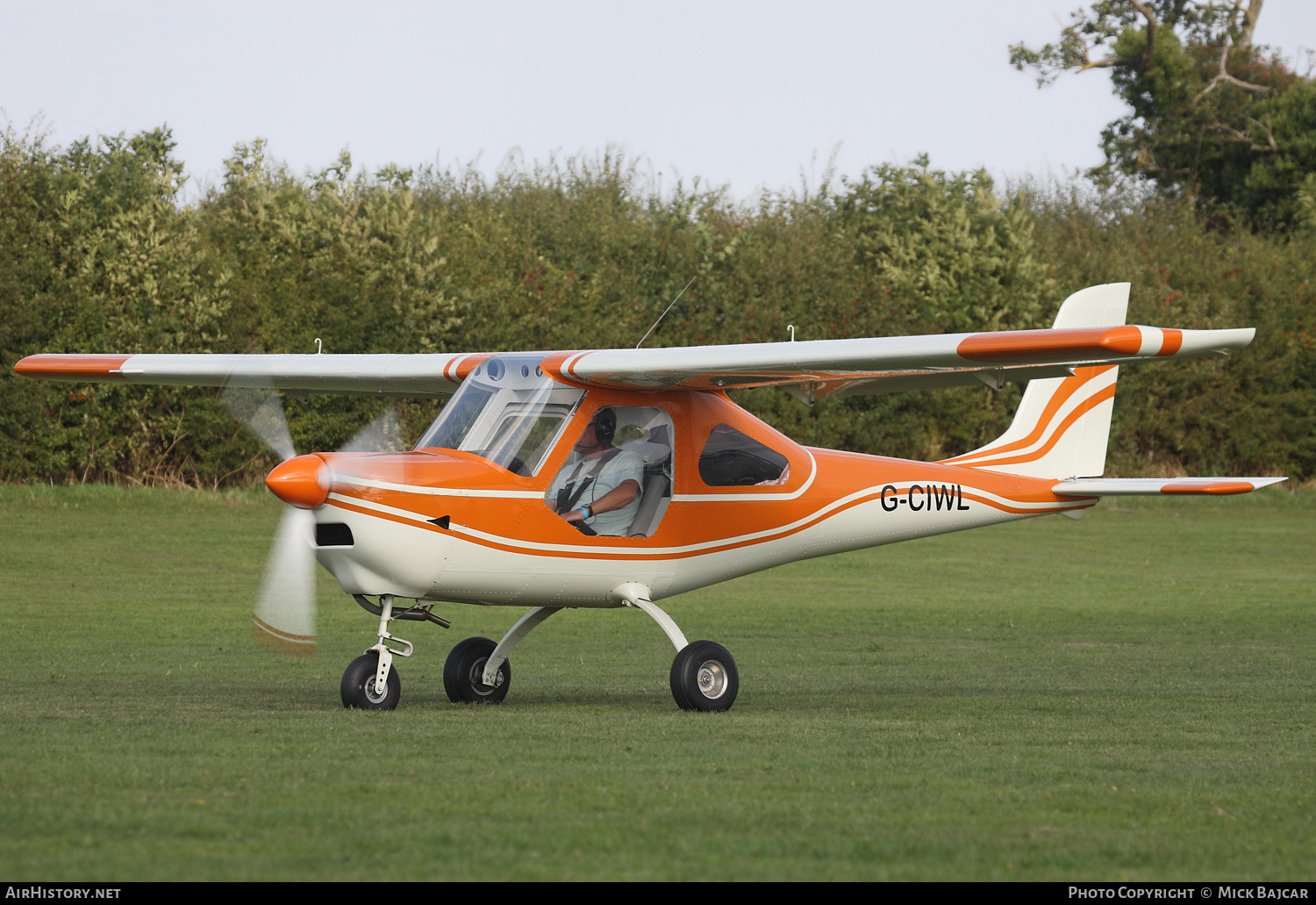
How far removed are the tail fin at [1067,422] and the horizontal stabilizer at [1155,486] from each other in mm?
223

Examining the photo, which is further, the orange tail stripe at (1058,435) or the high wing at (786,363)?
the orange tail stripe at (1058,435)

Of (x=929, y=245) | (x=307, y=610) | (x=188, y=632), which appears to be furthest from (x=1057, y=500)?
(x=929, y=245)

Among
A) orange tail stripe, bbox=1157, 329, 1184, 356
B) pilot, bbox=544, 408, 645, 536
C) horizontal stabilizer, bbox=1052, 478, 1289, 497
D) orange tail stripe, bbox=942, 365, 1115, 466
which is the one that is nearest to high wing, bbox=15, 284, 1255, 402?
orange tail stripe, bbox=1157, 329, 1184, 356

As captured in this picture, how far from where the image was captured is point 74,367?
13312 millimetres

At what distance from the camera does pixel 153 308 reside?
29.5 meters

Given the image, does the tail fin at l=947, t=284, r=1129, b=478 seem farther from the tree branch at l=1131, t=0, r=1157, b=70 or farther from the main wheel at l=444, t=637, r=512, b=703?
the tree branch at l=1131, t=0, r=1157, b=70

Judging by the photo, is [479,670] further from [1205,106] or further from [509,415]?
[1205,106]

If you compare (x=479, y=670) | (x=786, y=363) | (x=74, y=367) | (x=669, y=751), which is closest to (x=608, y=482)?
(x=786, y=363)

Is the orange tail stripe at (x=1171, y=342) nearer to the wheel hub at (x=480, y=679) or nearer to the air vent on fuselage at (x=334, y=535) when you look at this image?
the air vent on fuselage at (x=334, y=535)

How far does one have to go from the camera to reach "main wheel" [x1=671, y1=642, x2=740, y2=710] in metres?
10.7

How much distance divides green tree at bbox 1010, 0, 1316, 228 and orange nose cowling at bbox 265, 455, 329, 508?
4455 cm

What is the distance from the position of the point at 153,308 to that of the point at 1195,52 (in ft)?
124

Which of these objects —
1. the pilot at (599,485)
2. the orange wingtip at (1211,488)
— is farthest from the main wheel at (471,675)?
the orange wingtip at (1211,488)

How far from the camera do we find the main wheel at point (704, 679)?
10719 millimetres
